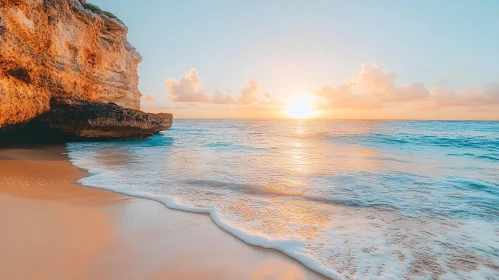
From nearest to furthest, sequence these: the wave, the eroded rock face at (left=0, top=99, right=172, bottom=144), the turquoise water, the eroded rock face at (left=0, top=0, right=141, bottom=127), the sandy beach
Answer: the sandy beach, the wave, the turquoise water, the eroded rock face at (left=0, top=0, right=141, bottom=127), the eroded rock face at (left=0, top=99, right=172, bottom=144)

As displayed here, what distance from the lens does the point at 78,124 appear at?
37.6 feet

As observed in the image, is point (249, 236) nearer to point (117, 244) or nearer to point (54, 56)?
point (117, 244)

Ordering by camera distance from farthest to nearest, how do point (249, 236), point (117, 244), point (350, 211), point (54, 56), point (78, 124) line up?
point (78, 124)
point (54, 56)
point (350, 211)
point (249, 236)
point (117, 244)

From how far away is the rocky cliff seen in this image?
26.6 feet

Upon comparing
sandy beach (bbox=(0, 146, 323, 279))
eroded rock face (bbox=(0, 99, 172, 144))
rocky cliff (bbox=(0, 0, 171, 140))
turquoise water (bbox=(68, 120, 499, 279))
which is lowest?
Result: turquoise water (bbox=(68, 120, 499, 279))

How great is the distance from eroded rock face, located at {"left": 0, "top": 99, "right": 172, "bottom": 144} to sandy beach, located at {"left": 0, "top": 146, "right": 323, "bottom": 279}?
25.3 feet

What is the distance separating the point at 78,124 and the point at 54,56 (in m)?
2.76

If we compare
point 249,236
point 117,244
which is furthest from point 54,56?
point 249,236

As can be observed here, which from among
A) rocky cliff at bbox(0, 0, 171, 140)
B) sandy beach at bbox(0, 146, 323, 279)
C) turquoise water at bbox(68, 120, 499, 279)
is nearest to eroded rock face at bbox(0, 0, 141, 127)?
rocky cliff at bbox(0, 0, 171, 140)

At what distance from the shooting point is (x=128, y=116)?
42.0 feet

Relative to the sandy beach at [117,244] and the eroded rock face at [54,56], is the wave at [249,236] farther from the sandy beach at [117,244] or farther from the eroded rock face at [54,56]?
the eroded rock face at [54,56]

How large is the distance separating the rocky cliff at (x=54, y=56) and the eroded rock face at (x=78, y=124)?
482 millimetres

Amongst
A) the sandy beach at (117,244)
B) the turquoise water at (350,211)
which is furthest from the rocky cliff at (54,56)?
the sandy beach at (117,244)

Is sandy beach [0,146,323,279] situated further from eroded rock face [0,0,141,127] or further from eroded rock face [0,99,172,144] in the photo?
eroded rock face [0,99,172,144]
